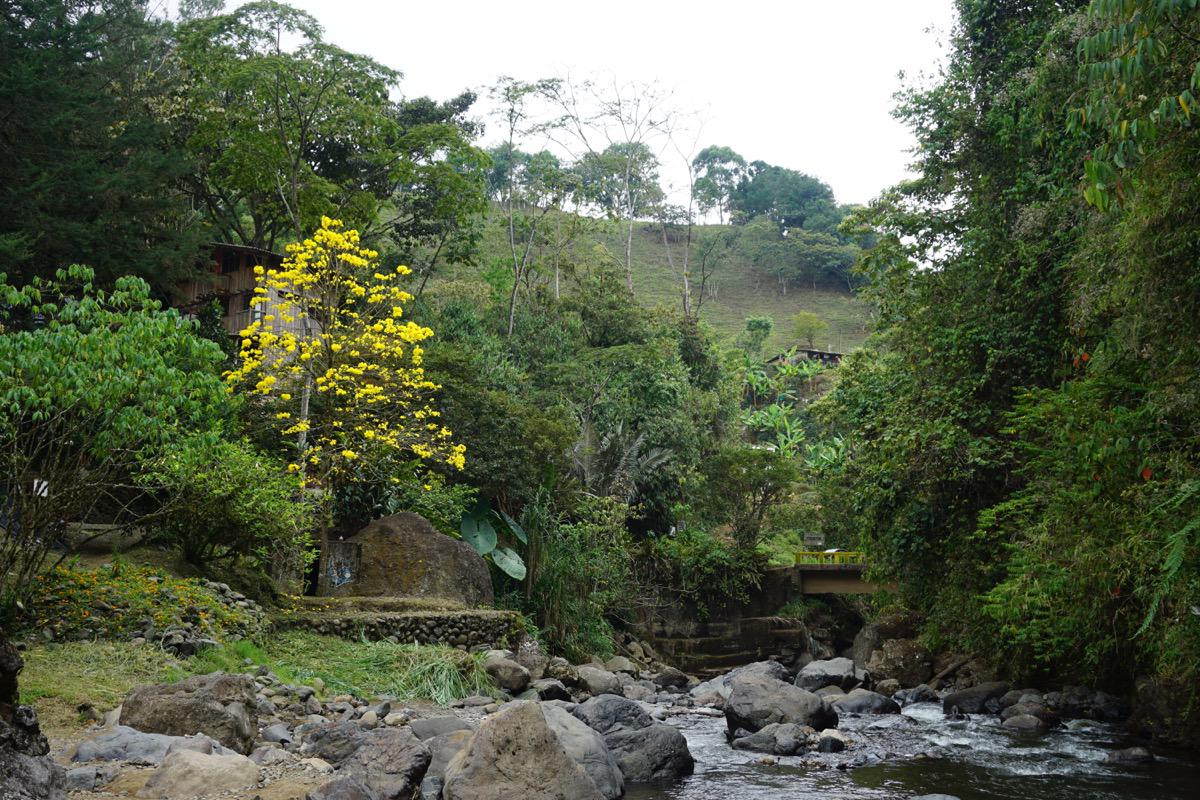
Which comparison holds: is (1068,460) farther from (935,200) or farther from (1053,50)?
(935,200)

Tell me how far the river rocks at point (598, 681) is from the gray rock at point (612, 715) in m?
4.51

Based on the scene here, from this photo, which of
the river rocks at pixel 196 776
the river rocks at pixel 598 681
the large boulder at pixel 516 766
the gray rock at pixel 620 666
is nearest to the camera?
the river rocks at pixel 196 776

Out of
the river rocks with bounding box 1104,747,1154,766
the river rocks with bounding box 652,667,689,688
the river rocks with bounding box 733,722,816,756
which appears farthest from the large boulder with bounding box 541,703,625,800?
the river rocks with bounding box 652,667,689,688

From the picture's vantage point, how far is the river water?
9602 millimetres

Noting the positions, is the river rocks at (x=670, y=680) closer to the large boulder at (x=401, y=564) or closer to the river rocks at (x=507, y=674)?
the large boulder at (x=401, y=564)

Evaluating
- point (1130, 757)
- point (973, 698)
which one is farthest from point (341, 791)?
point (973, 698)

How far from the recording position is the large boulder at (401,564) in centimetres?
1711

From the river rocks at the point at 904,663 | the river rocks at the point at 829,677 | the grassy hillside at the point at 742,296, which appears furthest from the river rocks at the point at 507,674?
the grassy hillside at the point at 742,296

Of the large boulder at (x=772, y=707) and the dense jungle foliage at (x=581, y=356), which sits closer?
the dense jungle foliage at (x=581, y=356)

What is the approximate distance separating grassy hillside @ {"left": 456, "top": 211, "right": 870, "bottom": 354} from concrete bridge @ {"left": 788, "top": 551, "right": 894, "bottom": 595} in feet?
114

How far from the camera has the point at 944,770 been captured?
36.0ft

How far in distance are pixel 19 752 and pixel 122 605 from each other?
6366mm

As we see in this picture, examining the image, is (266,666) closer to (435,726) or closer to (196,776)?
(435,726)

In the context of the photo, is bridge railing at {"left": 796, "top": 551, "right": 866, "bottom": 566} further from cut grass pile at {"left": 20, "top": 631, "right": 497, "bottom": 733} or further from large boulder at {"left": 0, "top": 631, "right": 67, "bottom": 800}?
large boulder at {"left": 0, "top": 631, "right": 67, "bottom": 800}
